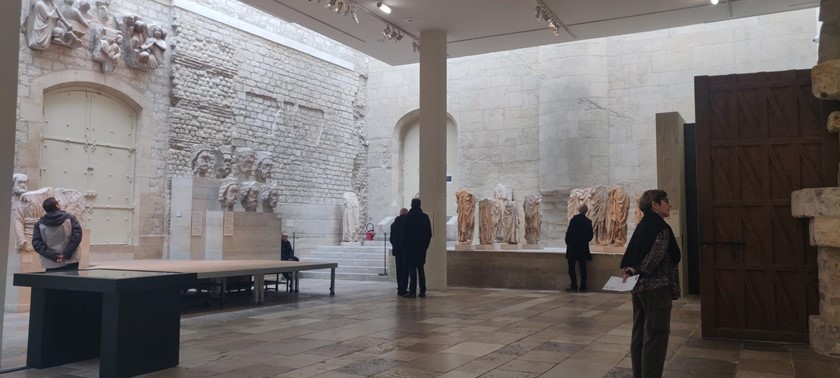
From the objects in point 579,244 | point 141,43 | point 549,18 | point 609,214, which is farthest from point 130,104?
point 609,214

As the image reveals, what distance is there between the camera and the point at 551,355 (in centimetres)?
544

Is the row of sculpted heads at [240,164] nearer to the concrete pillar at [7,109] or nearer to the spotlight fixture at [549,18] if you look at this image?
the spotlight fixture at [549,18]

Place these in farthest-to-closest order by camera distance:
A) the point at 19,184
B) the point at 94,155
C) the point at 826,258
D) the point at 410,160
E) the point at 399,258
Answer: the point at 410,160 → the point at 94,155 → the point at 399,258 → the point at 19,184 → the point at 826,258

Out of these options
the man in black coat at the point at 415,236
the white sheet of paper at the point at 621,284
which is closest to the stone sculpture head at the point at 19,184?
the man in black coat at the point at 415,236

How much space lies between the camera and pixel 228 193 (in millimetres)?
13016

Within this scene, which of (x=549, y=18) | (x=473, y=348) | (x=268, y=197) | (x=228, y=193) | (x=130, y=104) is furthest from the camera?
(x=268, y=197)

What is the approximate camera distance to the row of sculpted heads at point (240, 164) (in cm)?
1491

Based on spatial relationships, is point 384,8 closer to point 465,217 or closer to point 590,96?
point 465,217

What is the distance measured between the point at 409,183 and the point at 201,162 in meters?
8.39

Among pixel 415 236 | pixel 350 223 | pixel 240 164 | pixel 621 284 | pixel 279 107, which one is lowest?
pixel 621 284

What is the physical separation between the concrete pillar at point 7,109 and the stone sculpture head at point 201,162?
8.75 m

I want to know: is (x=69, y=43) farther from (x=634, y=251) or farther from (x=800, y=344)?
(x=800, y=344)

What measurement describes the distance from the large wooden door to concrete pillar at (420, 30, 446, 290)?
5.47m

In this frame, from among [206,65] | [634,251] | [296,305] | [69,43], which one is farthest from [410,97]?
[634,251]
